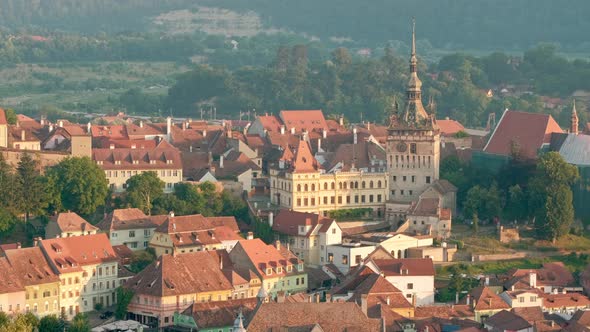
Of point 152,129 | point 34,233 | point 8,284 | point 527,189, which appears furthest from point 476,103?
point 8,284

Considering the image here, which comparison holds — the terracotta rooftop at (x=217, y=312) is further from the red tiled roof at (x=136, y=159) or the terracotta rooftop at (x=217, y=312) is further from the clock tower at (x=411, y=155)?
the clock tower at (x=411, y=155)

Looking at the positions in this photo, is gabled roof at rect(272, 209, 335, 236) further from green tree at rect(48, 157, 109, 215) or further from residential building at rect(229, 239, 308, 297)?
green tree at rect(48, 157, 109, 215)

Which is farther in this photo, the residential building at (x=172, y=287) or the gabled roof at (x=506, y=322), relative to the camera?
the residential building at (x=172, y=287)

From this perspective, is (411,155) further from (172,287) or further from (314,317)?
(314,317)

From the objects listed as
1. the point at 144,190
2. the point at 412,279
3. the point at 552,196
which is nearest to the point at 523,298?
the point at 412,279

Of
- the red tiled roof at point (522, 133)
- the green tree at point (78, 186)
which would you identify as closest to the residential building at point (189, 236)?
the green tree at point (78, 186)

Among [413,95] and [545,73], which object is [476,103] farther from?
[413,95]

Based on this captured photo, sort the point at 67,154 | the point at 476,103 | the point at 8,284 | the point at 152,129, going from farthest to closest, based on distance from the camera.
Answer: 1. the point at 476,103
2. the point at 152,129
3. the point at 67,154
4. the point at 8,284
